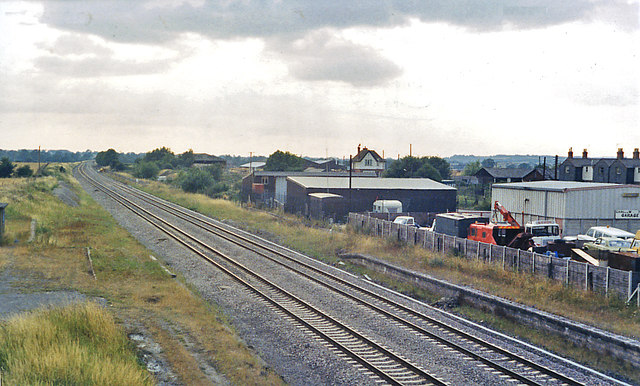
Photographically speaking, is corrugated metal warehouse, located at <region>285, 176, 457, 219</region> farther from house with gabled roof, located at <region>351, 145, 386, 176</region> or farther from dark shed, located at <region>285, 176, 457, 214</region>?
house with gabled roof, located at <region>351, 145, 386, 176</region>

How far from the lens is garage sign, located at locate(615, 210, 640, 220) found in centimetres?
3569

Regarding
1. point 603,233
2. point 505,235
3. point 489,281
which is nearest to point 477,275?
point 489,281

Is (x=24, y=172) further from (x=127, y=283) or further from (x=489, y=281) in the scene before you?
(x=489, y=281)

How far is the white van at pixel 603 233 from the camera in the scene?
1216 inches

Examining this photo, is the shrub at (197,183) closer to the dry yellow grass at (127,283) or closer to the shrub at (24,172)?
the shrub at (24,172)

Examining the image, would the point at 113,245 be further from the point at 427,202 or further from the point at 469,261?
the point at 427,202

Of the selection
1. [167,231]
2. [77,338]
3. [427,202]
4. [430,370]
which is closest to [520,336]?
[430,370]

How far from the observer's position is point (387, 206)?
1847 inches

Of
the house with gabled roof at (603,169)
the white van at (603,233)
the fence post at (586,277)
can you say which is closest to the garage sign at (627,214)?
the white van at (603,233)

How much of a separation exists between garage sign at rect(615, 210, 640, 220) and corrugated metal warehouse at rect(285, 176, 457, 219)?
19006 mm

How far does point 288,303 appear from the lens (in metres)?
18.5

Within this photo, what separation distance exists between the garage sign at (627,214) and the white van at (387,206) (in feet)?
58.1

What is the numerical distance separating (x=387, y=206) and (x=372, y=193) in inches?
136

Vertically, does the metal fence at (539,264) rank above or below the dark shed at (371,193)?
below
